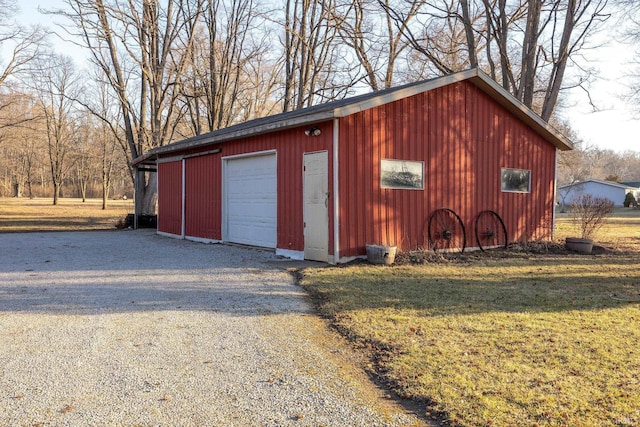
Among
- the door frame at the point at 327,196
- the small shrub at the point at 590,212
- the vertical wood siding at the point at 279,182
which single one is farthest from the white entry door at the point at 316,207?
the small shrub at the point at 590,212

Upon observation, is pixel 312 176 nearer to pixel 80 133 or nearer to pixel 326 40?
pixel 326 40

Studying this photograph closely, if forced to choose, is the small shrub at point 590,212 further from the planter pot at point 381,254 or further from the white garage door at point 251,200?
the white garage door at point 251,200

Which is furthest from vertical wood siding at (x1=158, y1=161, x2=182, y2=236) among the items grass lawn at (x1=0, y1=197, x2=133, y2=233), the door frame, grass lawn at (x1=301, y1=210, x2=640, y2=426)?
grass lawn at (x1=301, y1=210, x2=640, y2=426)

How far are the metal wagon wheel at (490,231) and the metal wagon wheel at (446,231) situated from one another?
1.83 feet

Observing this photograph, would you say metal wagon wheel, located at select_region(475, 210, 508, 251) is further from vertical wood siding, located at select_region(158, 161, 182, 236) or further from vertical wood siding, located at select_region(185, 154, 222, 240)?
vertical wood siding, located at select_region(158, 161, 182, 236)

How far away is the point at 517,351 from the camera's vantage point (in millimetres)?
4012

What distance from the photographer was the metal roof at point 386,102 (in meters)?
8.59

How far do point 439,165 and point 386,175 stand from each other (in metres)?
1.55

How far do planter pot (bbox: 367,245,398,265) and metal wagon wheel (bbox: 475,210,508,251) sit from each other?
3.14 m

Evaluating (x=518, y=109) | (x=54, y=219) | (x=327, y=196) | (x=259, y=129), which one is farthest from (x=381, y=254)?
(x=54, y=219)

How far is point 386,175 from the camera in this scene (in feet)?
31.0

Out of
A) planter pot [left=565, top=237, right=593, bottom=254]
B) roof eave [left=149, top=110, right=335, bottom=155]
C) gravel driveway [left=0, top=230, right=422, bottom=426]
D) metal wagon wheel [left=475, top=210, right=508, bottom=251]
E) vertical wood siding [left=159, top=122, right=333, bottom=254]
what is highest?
roof eave [left=149, top=110, right=335, bottom=155]

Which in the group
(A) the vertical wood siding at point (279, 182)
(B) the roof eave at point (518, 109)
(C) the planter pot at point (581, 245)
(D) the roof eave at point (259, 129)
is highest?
(B) the roof eave at point (518, 109)

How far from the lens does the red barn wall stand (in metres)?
8.97
